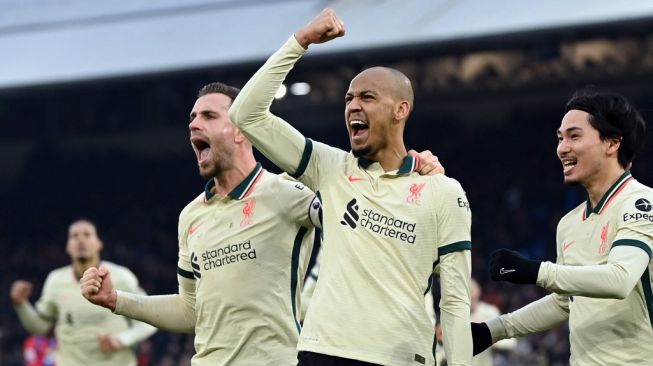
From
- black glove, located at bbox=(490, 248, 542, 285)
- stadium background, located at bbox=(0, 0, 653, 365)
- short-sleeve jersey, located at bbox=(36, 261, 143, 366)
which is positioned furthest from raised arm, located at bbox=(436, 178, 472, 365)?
A: stadium background, located at bbox=(0, 0, 653, 365)

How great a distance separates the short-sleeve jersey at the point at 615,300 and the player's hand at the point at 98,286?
87.6 inches

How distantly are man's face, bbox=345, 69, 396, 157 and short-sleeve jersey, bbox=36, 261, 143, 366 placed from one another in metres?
5.41

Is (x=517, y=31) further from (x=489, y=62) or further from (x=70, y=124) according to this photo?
(x=70, y=124)

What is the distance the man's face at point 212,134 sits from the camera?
676 cm

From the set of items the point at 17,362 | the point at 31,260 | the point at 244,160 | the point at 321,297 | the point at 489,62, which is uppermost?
the point at 489,62

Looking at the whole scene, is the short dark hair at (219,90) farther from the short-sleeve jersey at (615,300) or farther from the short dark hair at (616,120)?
the short-sleeve jersey at (615,300)

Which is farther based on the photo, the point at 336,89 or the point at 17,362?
the point at 336,89

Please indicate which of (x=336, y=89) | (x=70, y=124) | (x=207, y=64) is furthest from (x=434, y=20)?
(x=70, y=124)

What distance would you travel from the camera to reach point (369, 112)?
5.79 metres

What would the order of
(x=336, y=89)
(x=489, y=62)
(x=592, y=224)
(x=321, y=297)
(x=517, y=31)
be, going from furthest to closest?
(x=336, y=89), (x=489, y=62), (x=517, y=31), (x=592, y=224), (x=321, y=297)

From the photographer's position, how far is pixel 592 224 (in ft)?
20.0

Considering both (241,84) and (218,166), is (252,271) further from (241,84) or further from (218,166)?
(241,84)

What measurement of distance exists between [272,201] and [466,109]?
62.7 ft

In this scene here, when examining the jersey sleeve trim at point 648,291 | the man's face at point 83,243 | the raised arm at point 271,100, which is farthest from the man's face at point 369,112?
the man's face at point 83,243
